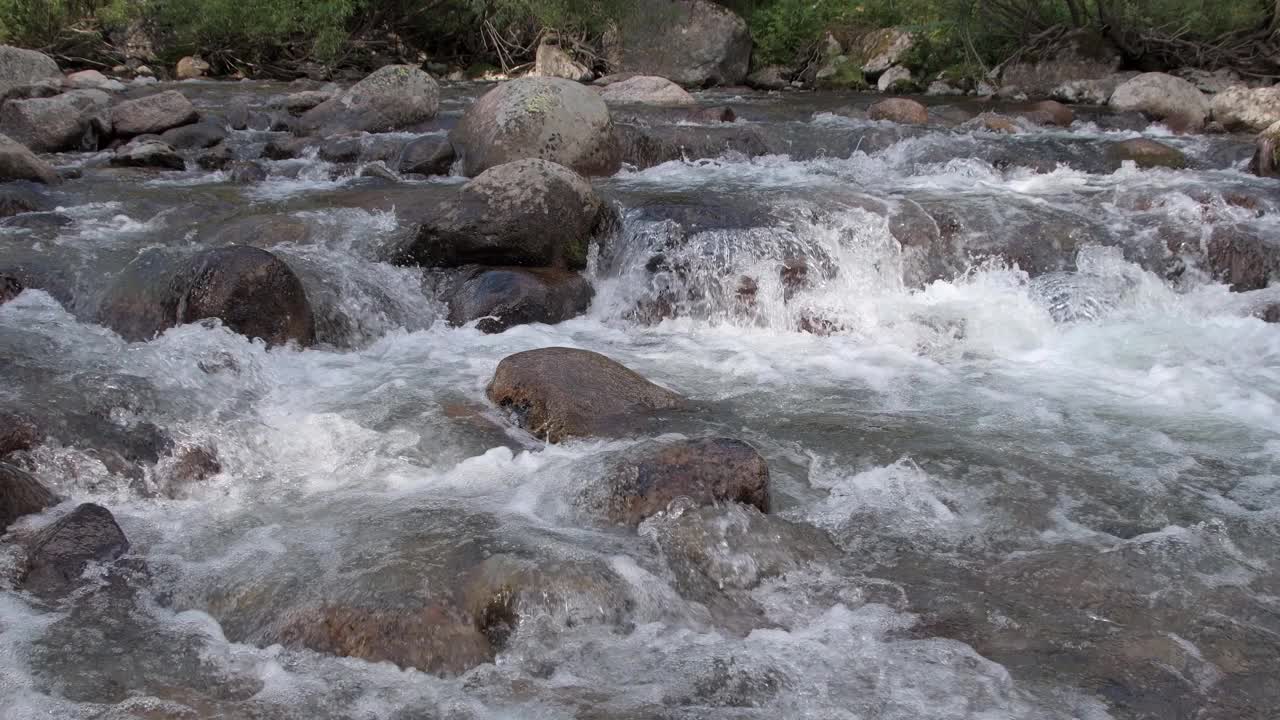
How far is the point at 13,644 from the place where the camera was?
340 centimetres

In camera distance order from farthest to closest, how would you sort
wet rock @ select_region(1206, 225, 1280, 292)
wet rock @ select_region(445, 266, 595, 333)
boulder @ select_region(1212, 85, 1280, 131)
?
boulder @ select_region(1212, 85, 1280, 131) → wet rock @ select_region(1206, 225, 1280, 292) → wet rock @ select_region(445, 266, 595, 333)

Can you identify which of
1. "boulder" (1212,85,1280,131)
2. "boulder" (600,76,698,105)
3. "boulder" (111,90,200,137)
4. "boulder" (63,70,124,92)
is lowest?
"boulder" (111,90,200,137)

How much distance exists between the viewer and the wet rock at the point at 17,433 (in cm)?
468

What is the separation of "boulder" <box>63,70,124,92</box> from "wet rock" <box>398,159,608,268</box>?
379 inches

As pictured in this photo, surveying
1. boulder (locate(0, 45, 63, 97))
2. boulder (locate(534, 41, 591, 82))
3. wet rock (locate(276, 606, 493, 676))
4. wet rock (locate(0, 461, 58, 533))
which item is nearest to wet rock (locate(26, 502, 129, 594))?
Answer: wet rock (locate(0, 461, 58, 533))

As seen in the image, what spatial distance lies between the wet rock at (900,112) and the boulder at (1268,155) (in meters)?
3.70

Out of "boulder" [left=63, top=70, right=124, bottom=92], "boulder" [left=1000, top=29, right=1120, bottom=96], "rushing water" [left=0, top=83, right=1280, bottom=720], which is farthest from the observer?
"boulder" [left=1000, top=29, right=1120, bottom=96]

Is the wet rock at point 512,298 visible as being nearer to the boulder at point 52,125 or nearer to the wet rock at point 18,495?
the wet rock at point 18,495

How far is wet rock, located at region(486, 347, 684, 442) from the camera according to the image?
5363 millimetres

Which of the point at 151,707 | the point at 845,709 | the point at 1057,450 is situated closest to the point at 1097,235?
the point at 1057,450

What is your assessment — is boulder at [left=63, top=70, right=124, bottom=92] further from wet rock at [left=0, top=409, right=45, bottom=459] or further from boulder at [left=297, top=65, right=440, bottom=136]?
wet rock at [left=0, top=409, right=45, bottom=459]

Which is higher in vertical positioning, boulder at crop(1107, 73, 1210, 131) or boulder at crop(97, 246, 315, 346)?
boulder at crop(1107, 73, 1210, 131)

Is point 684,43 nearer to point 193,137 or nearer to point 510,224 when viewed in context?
point 193,137

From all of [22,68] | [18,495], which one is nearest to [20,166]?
[18,495]
